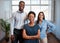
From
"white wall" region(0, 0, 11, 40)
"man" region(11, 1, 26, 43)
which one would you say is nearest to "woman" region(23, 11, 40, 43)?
"man" region(11, 1, 26, 43)

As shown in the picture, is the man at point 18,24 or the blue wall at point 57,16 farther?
the blue wall at point 57,16

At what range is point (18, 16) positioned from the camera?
3.27 metres

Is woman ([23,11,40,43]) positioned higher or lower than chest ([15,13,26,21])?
lower

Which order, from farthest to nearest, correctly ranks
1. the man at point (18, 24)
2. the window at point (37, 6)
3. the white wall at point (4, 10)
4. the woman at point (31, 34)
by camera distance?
1. the window at point (37, 6)
2. the white wall at point (4, 10)
3. the man at point (18, 24)
4. the woman at point (31, 34)

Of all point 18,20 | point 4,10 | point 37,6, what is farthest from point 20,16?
point 37,6

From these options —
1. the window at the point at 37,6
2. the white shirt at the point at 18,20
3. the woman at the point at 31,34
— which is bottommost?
the woman at the point at 31,34

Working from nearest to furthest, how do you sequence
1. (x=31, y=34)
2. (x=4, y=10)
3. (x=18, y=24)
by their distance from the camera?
(x=31, y=34) → (x=18, y=24) → (x=4, y=10)

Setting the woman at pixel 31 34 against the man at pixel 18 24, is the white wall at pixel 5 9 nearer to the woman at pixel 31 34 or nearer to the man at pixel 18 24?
the man at pixel 18 24

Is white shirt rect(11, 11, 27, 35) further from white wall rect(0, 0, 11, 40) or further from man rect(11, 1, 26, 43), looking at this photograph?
white wall rect(0, 0, 11, 40)

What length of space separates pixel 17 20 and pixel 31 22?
21.3 inches

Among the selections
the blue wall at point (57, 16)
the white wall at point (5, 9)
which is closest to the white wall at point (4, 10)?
the white wall at point (5, 9)

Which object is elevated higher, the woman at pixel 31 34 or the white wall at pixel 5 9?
the white wall at pixel 5 9

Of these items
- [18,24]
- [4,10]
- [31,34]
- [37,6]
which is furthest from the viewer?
[37,6]

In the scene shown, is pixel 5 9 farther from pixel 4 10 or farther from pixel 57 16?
pixel 57 16
